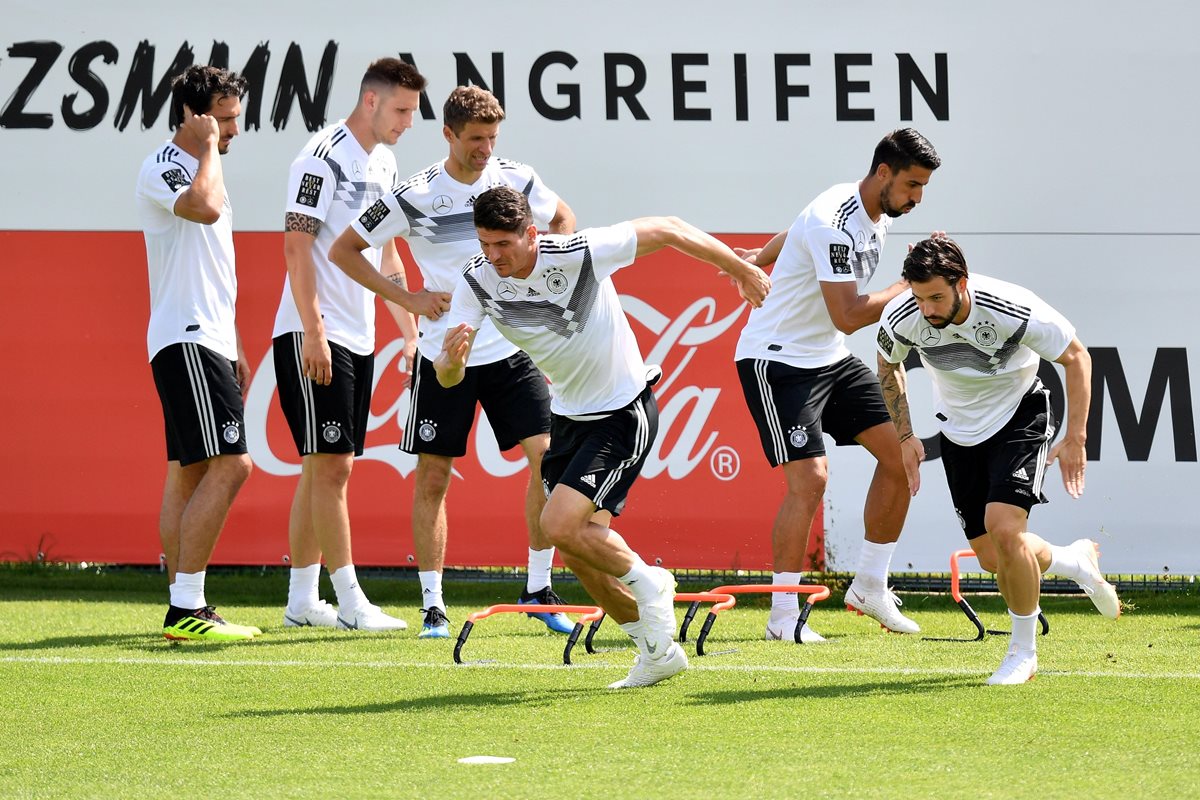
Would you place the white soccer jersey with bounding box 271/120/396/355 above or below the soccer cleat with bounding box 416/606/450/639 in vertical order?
above

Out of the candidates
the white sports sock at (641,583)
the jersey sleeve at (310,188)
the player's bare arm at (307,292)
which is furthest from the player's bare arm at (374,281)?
the white sports sock at (641,583)

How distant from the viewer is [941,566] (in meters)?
8.90

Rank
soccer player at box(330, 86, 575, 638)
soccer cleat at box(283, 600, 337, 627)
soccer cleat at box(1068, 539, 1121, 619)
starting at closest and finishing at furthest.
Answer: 1. soccer cleat at box(1068, 539, 1121, 619)
2. soccer player at box(330, 86, 575, 638)
3. soccer cleat at box(283, 600, 337, 627)

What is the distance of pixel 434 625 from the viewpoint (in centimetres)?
719

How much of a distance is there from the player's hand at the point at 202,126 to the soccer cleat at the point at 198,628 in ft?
6.96

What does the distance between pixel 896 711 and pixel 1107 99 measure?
16.6 feet

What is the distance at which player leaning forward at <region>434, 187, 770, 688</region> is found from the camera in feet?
18.2

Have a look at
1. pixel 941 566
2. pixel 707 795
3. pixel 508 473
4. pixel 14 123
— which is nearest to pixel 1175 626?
pixel 941 566

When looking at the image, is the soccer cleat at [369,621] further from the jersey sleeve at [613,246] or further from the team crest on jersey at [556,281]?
the jersey sleeve at [613,246]

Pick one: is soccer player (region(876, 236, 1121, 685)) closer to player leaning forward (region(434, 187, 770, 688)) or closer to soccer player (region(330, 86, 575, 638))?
player leaning forward (region(434, 187, 770, 688))

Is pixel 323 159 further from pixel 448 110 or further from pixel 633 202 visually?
pixel 633 202

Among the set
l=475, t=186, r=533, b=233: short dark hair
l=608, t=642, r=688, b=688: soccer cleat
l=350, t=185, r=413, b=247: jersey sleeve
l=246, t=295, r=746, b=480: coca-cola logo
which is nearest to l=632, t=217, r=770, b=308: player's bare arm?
l=475, t=186, r=533, b=233: short dark hair

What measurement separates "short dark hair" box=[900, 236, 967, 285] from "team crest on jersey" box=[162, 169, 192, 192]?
10.8 feet

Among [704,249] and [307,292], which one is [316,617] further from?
[704,249]
